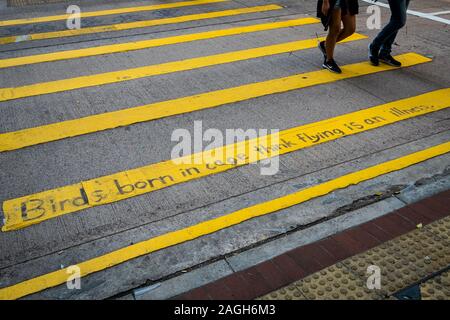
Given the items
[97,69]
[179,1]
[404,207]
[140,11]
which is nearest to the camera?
[404,207]

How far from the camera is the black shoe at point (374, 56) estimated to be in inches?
266

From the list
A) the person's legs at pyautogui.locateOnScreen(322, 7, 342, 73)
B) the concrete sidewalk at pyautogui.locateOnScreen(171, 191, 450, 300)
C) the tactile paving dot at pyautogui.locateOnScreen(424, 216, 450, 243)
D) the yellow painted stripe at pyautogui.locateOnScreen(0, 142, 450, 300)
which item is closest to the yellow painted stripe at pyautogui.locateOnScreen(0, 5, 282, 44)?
the person's legs at pyautogui.locateOnScreen(322, 7, 342, 73)

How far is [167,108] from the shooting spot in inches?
215

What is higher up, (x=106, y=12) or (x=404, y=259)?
(x=106, y=12)

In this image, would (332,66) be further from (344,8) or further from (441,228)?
(441,228)

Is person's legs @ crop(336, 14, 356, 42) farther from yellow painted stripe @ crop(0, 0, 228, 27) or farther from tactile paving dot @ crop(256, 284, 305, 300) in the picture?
yellow painted stripe @ crop(0, 0, 228, 27)

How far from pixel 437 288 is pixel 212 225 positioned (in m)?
1.76

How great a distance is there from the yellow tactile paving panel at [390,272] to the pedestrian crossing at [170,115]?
2.81 ft

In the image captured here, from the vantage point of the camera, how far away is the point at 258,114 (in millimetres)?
5359

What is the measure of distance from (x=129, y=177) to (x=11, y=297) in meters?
1.57

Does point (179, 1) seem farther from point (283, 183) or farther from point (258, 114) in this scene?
point (283, 183)

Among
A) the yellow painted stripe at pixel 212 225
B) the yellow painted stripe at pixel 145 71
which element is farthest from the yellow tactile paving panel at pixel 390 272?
the yellow painted stripe at pixel 145 71

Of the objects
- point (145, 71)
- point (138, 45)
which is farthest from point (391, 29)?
point (138, 45)
